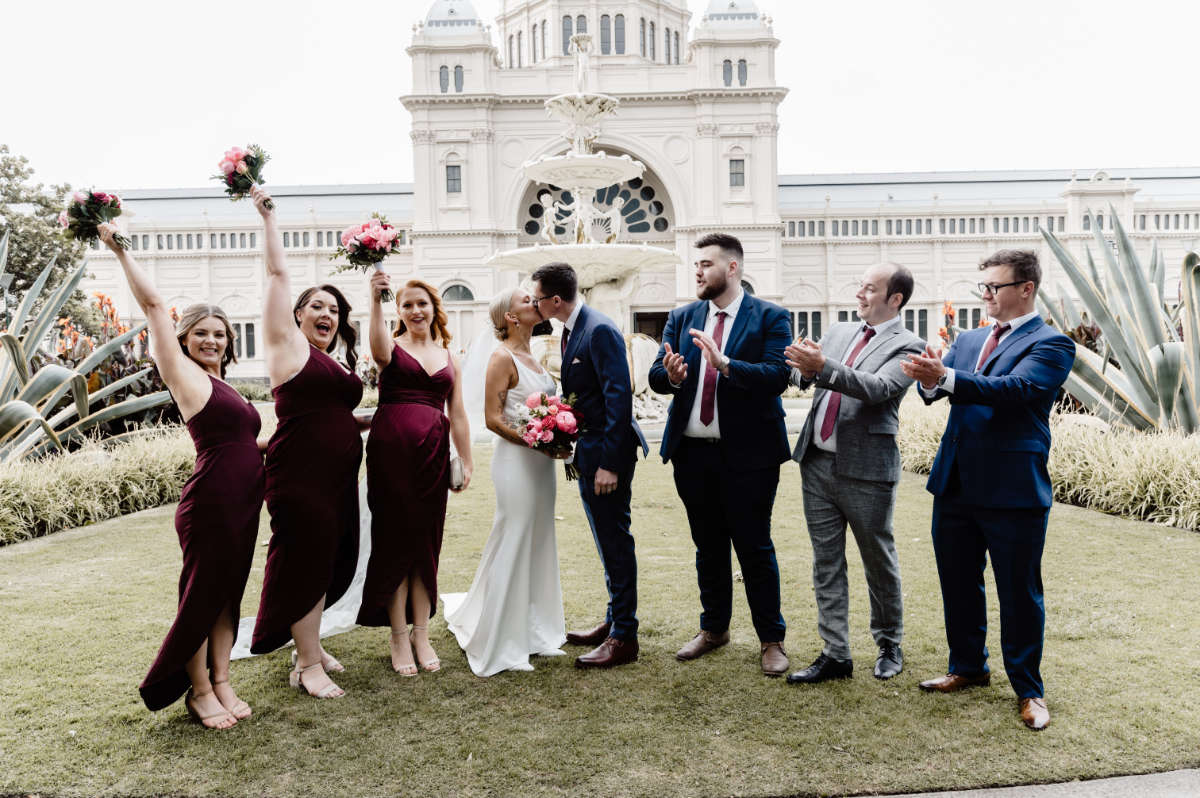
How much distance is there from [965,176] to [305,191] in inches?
1600

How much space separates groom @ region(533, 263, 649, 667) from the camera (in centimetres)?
494

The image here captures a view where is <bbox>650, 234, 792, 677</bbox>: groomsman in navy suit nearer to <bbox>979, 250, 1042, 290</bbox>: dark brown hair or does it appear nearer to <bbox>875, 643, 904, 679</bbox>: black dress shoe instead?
<bbox>875, 643, 904, 679</bbox>: black dress shoe

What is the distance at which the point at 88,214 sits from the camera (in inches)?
158

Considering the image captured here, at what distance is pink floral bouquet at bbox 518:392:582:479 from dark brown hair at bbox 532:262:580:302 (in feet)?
1.98

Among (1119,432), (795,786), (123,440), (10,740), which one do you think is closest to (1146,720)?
(795,786)

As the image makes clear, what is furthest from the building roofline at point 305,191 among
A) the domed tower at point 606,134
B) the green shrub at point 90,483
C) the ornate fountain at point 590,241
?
the green shrub at point 90,483

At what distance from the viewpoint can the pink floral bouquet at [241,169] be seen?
4.22 meters

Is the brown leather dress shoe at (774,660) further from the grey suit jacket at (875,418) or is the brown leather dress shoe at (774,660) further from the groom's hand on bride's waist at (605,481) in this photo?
the groom's hand on bride's waist at (605,481)

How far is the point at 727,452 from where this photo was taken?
4.87 metres

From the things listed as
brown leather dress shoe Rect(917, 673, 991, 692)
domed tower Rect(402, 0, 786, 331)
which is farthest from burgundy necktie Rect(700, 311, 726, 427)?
domed tower Rect(402, 0, 786, 331)

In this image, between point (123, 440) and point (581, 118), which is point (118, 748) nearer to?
point (123, 440)

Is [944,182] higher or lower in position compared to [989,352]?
higher

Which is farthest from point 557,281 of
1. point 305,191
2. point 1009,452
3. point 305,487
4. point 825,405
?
point 305,191

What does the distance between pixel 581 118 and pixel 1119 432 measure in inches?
597
